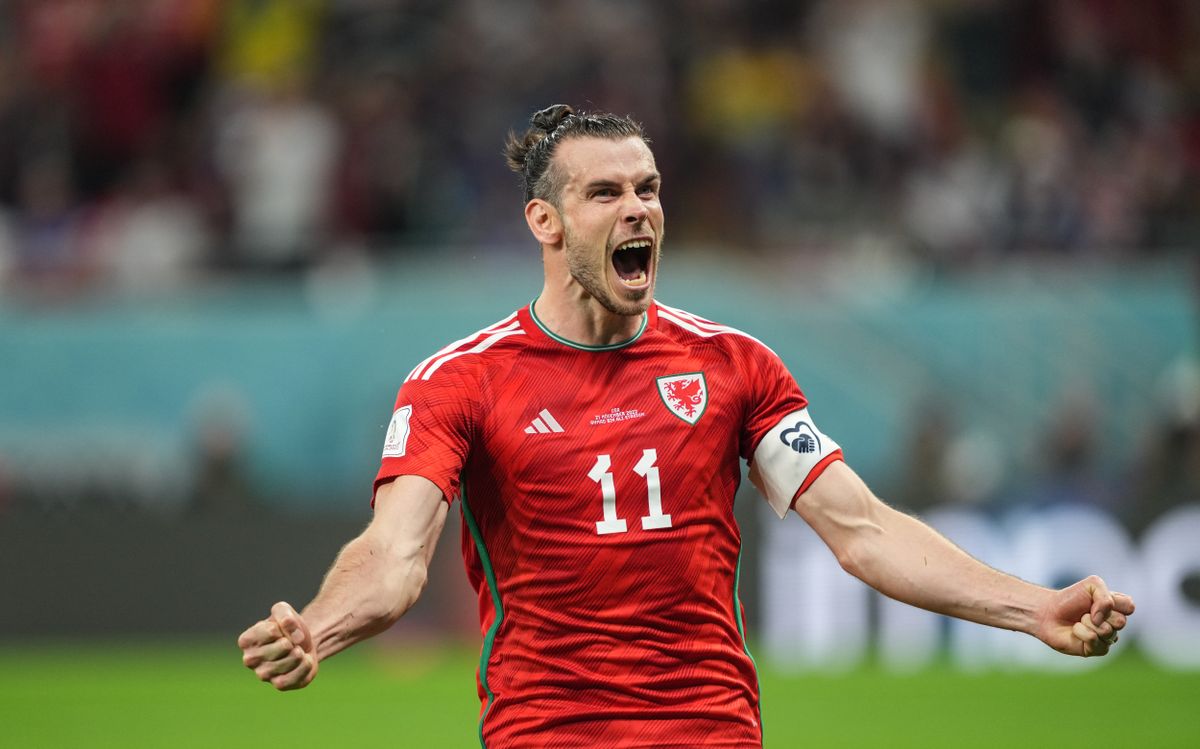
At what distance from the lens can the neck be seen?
17.4ft

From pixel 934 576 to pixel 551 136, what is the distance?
1.67 m

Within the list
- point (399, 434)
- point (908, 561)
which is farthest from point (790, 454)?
point (399, 434)

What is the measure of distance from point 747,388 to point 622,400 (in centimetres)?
37

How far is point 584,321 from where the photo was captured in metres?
5.33

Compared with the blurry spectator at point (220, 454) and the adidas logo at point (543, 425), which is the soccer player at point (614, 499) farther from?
the blurry spectator at point (220, 454)

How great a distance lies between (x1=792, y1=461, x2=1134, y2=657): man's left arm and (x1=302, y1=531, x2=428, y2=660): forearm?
3.91 ft

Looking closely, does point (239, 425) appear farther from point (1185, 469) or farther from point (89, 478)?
point (1185, 469)

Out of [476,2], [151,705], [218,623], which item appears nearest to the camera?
[151,705]

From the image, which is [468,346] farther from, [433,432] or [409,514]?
[409,514]

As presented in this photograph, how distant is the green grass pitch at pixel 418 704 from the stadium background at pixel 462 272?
2.6 inches

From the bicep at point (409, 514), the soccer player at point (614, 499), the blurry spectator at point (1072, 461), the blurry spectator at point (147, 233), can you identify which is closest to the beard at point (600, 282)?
the soccer player at point (614, 499)

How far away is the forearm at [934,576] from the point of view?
16.2ft

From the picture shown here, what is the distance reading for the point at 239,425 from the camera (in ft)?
47.9

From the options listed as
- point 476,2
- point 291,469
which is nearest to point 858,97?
point 476,2
